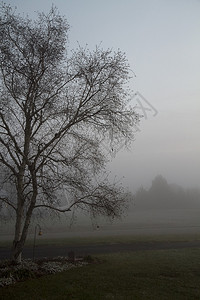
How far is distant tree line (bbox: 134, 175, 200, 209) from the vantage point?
13312cm

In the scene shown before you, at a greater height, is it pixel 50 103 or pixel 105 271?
pixel 50 103

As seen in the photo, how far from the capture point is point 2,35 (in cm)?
1459

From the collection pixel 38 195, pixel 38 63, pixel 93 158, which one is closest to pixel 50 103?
pixel 38 63

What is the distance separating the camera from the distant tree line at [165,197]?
133125 mm

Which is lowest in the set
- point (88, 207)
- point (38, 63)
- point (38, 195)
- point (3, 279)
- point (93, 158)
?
point (3, 279)

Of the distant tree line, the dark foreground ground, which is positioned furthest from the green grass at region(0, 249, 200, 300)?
the distant tree line

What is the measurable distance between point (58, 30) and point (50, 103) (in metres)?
4.12

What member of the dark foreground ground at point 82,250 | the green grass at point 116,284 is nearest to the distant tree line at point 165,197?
the dark foreground ground at point 82,250

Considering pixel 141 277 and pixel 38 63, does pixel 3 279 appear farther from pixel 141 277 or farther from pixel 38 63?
pixel 38 63

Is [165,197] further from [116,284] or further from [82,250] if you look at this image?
[116,284]

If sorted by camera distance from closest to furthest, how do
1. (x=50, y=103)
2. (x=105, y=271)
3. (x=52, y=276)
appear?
(x=52, y=276) → (x=105, y=271) → (x=50, y=103)

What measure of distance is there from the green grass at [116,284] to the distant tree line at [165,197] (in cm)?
12001

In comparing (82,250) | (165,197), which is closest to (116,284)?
(82,250)

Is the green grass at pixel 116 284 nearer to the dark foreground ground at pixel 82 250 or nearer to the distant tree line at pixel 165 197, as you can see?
the dark foreground ground at pixel 82 250
